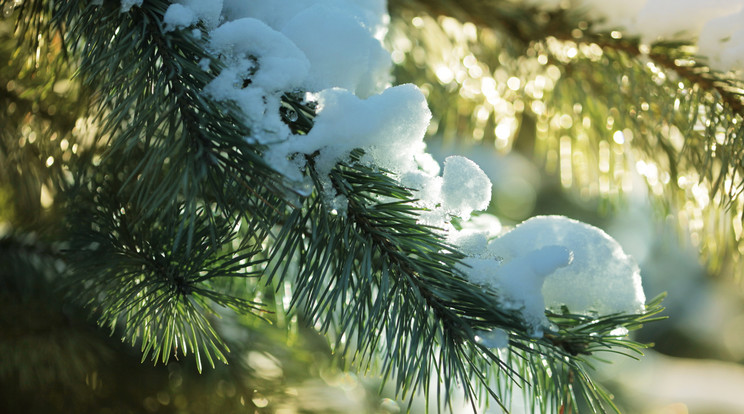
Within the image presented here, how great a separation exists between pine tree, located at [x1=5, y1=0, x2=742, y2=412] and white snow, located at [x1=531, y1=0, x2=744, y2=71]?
14 millimetres

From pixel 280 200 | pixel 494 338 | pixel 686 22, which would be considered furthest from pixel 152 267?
pixel 686 22

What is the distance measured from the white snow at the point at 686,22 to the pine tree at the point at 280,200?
1cm

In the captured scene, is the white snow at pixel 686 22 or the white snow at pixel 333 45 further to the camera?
the white snow at pixel 686 22

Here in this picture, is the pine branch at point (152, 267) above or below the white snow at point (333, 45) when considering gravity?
below

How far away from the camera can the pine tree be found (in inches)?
11.5

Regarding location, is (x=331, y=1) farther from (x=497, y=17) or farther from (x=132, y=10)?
(x=497, y=17)

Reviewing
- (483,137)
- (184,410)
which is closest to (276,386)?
(184,410)

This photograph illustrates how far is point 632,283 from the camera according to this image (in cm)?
36

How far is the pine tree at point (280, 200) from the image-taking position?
29cm

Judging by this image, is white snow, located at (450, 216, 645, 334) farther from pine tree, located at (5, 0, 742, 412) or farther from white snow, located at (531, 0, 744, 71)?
white snow, located at (531, 0, 744, 71)

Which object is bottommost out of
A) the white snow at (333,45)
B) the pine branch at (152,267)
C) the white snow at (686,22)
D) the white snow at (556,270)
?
the pine branch at (152,267)

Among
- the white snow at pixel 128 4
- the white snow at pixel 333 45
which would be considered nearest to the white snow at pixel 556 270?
the white snow at pixel 333 45

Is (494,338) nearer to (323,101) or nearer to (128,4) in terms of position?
(323,101)

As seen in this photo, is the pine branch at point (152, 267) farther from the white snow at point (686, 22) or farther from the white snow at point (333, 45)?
the white snow at point (686, 22)
